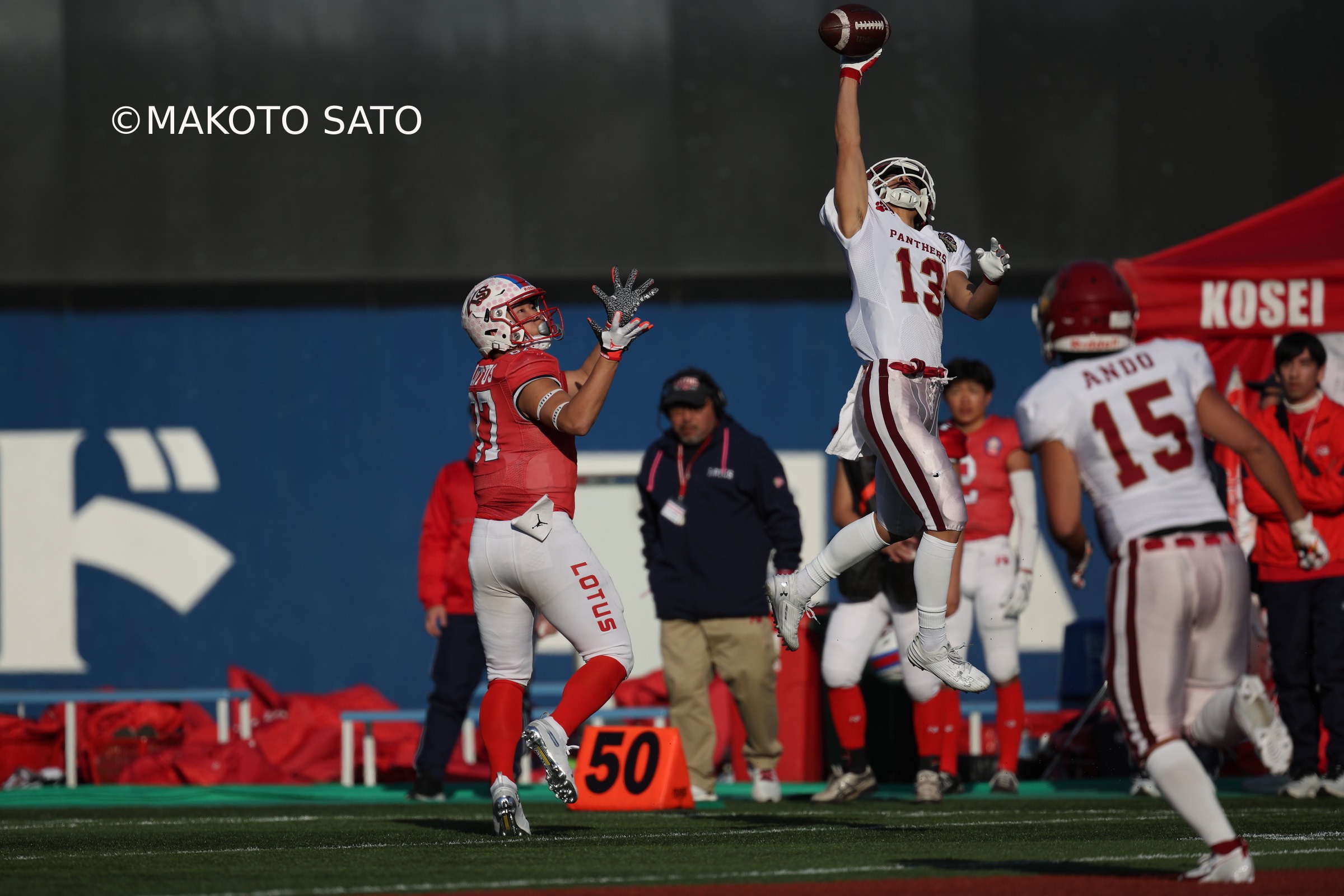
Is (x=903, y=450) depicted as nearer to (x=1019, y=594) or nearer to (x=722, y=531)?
(x=1019, y=594)

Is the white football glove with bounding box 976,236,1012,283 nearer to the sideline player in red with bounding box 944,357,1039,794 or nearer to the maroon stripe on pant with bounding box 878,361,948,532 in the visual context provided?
the maroon stripe on pant with bounding box 878,361,948,532

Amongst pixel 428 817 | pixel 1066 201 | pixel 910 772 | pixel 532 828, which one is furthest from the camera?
pixel 1066 201

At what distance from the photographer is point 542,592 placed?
6922 millimetres

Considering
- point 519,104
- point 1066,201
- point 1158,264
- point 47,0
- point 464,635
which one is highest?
point 47,0

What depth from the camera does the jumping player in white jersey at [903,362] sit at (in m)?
6.76

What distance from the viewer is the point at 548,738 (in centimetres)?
661

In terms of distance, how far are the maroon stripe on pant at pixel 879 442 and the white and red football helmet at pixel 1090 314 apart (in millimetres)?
1334

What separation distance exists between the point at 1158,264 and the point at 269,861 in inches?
235

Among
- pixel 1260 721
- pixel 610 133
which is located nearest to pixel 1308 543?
pixel 1260 721

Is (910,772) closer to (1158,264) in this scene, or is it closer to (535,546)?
(1158,264)

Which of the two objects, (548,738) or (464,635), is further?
(464,635)

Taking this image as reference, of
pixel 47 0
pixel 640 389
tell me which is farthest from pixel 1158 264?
pixel 47 0

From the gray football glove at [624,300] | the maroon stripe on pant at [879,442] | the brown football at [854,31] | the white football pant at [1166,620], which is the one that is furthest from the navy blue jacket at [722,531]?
the white football pant at [1166,620]

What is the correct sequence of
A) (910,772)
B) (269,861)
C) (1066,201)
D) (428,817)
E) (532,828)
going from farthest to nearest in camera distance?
1. (1066,201)
2. (910,772)
3. (428,817)
4. (532,828)
5. (269,861)
